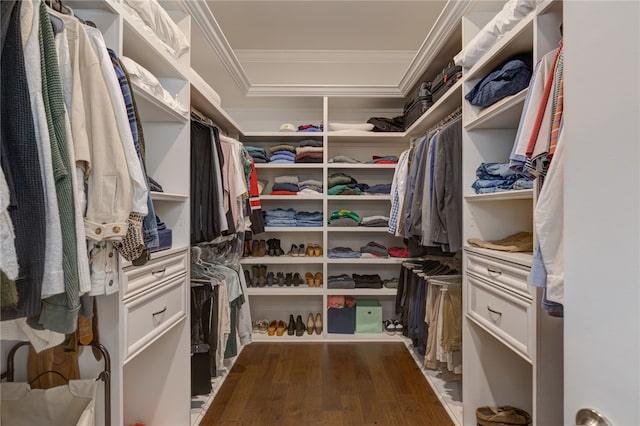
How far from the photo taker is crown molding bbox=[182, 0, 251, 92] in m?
1.58

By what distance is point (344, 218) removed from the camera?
289cm

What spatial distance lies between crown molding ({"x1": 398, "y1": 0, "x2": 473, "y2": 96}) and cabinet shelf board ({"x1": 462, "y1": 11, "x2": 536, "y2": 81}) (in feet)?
1.10

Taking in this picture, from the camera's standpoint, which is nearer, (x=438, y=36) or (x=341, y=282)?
(x=438, y=36)

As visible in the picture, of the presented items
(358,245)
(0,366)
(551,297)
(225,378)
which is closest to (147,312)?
(0,366)

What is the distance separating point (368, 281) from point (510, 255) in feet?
5.49

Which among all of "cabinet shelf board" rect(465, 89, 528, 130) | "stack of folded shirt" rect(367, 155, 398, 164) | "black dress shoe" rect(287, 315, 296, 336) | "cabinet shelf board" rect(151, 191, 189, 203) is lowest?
"black dress shoe" rect(287, 315, 296, 336)

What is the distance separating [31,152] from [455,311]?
2.00 meters

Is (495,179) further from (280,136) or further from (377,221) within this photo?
(280,136)

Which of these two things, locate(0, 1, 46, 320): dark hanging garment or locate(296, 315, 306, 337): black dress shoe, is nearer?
locate(0, 1, 46, 320): dark hanging garment

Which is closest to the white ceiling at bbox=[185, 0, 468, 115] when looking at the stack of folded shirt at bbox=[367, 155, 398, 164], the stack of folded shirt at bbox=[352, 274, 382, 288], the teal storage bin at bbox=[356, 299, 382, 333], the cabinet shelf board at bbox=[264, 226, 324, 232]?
the stack of folded shirt at bbox=[367, 155, 398, 164]

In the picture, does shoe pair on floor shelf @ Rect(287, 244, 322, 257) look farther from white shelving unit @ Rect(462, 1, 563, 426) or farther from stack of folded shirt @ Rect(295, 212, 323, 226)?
white shelving unit @ Rect(462, 1, 563, 426)

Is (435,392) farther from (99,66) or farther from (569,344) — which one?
(99,66)

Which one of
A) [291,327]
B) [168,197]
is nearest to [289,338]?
[291,327]

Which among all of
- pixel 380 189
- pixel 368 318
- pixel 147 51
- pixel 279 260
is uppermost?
pixel 147 51
